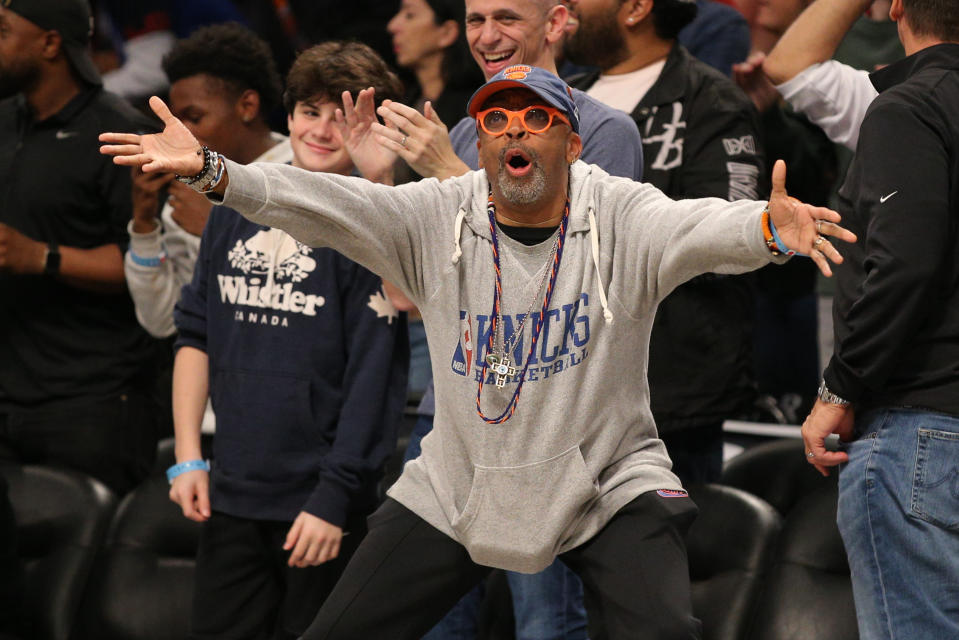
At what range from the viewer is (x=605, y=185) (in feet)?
10.6

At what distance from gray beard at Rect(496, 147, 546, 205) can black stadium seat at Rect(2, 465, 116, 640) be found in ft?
8.22

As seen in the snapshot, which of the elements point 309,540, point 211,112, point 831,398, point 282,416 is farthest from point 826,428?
point 211,112

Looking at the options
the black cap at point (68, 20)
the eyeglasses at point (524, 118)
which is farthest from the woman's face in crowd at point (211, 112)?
the eyeglasses at point (524, 118)

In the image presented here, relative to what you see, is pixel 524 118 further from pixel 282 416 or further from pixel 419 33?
pixel 419 33

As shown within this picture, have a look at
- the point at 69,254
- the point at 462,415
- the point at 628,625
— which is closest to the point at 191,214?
Answer: the point at 69,254

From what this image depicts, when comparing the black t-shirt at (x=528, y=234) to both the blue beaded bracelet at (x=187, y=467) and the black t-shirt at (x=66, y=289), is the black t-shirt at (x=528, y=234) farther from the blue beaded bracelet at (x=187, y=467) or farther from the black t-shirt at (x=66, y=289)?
the black t-shirt at (x=66, y=289)

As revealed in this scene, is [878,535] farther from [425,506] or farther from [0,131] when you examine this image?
[0,131]

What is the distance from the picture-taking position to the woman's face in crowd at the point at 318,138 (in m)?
3.88

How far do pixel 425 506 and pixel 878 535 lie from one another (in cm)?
109

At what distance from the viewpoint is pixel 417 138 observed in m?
3.50

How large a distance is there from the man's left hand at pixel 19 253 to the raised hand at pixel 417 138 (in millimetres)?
1926

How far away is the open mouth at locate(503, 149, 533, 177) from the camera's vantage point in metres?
3.12

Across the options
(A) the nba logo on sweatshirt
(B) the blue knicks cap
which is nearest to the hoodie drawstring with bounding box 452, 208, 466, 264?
(A) the nba logo on sweatshirt

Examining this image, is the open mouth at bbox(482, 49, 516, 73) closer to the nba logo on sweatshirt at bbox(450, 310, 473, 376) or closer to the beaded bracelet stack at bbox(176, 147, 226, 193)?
the nba logo on sweatshirt at bbox(450, 310, 473, 376)
